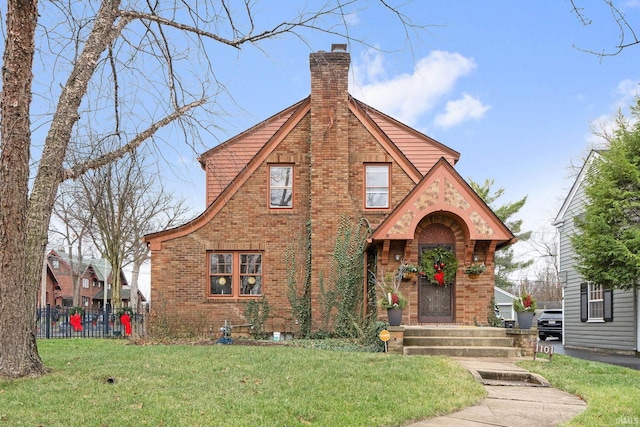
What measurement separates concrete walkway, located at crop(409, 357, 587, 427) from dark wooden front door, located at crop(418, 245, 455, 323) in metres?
5.87

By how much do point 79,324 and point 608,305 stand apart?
59.3 ft

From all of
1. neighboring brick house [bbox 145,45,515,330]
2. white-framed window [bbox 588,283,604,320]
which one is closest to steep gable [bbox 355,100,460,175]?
neighboring brick house [bbox 145,45,515,330]

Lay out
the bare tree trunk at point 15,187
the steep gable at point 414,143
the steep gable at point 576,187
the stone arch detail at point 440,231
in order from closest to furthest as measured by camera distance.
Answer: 1. the bare tree trunk at point 15,187
2. the stone arch detail at point 440,231
3. the steep gable at point 414,143
4. the steep gable at point 576,187

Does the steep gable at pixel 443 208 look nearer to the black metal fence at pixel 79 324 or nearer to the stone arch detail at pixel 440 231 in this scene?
the stone arch detail at pixel 440 231

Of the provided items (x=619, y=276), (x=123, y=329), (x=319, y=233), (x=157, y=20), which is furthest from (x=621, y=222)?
(x=123, y=329)

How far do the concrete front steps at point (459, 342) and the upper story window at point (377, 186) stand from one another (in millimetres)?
4432

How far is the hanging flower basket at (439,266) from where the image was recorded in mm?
14375

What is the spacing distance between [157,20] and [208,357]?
18.6ft

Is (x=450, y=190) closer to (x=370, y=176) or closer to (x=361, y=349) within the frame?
(x=370, y=176)

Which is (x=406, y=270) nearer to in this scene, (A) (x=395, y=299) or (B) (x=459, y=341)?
(A) (x=395, y=299)

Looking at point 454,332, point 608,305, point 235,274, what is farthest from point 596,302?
point 235,274

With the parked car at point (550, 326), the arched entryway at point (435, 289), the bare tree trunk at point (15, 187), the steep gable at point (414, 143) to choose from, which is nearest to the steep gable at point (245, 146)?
the steep gable at point (414, 143)

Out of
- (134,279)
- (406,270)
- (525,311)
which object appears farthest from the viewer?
(134,279)

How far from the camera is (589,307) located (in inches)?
845
